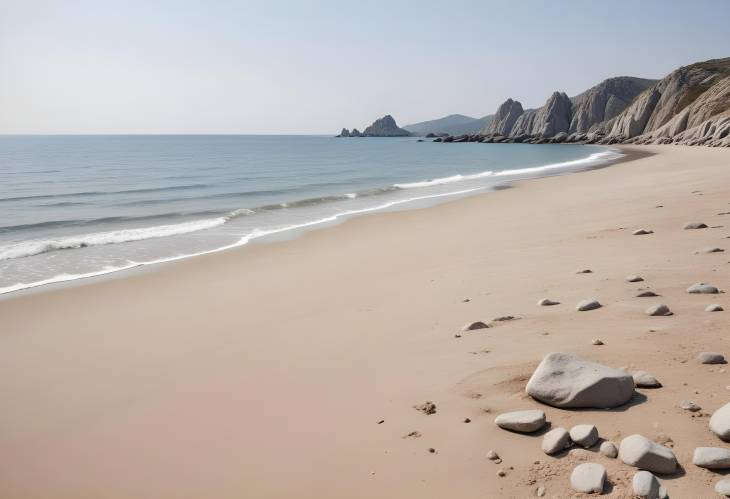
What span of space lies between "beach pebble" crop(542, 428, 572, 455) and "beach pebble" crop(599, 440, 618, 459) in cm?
21

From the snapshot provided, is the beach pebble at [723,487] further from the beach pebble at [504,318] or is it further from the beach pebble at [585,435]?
the beach pebble at [504,318]

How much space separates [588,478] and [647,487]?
31cm

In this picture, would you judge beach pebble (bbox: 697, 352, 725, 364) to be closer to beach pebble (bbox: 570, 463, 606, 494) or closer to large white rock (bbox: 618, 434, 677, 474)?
large white rock (bbox: 618, 434, 677, 474)

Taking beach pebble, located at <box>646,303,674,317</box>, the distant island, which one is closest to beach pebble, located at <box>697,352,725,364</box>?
beach pebble, located at <box>646,303,674,317</box>

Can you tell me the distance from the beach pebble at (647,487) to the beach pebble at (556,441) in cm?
52

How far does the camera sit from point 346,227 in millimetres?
17078

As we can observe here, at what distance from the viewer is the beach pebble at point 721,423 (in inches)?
127

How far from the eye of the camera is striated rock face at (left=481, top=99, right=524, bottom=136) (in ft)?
629

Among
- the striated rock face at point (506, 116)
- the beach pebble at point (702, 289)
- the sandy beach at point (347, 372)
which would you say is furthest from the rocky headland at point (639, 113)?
the beach pebble at point (702, 289)

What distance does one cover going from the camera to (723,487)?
284 centimetres

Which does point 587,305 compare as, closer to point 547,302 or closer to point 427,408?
point 547,302

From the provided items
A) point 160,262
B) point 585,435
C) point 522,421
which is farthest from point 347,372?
point 160,262

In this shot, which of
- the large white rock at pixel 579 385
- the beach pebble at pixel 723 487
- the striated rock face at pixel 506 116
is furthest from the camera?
the striated rock face at pixel 506 116

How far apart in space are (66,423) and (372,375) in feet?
9.77
